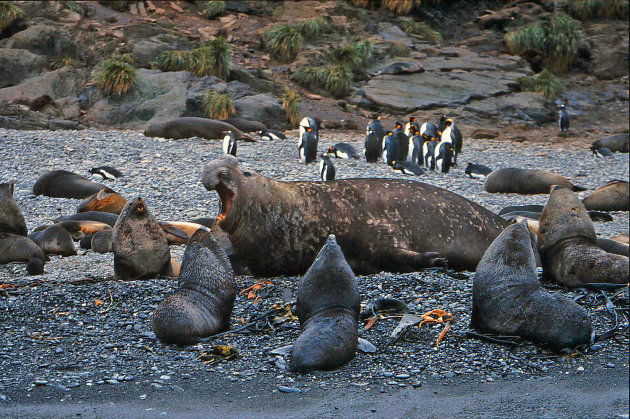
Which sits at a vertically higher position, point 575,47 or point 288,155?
point 575,47

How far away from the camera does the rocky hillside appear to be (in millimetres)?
16891

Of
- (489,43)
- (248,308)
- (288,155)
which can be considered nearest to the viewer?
(248,308)

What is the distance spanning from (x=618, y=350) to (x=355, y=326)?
1317 mm

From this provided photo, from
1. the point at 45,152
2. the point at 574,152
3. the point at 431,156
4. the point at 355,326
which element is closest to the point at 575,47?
the point at 574,152

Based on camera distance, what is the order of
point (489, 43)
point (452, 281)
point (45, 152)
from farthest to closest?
point (489, 43), point (45, 152), point (452, 281)

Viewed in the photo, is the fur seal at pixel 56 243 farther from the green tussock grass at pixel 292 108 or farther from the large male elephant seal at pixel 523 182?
the green tussock grass at pixel 292 108

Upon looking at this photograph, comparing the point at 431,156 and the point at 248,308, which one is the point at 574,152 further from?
the point at 248,308

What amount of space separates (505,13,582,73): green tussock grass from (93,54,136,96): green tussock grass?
10.8 metres

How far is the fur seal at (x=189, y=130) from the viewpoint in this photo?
14.2 meters

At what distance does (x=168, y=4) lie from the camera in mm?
22422

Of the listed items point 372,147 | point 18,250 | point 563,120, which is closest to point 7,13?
point 372,147

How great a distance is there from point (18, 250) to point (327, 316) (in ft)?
10.6

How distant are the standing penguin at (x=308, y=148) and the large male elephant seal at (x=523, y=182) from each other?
2.87 meters

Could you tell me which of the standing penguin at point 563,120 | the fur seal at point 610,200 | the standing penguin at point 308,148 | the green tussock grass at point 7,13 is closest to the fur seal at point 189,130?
the standing penguin at point 308,148
